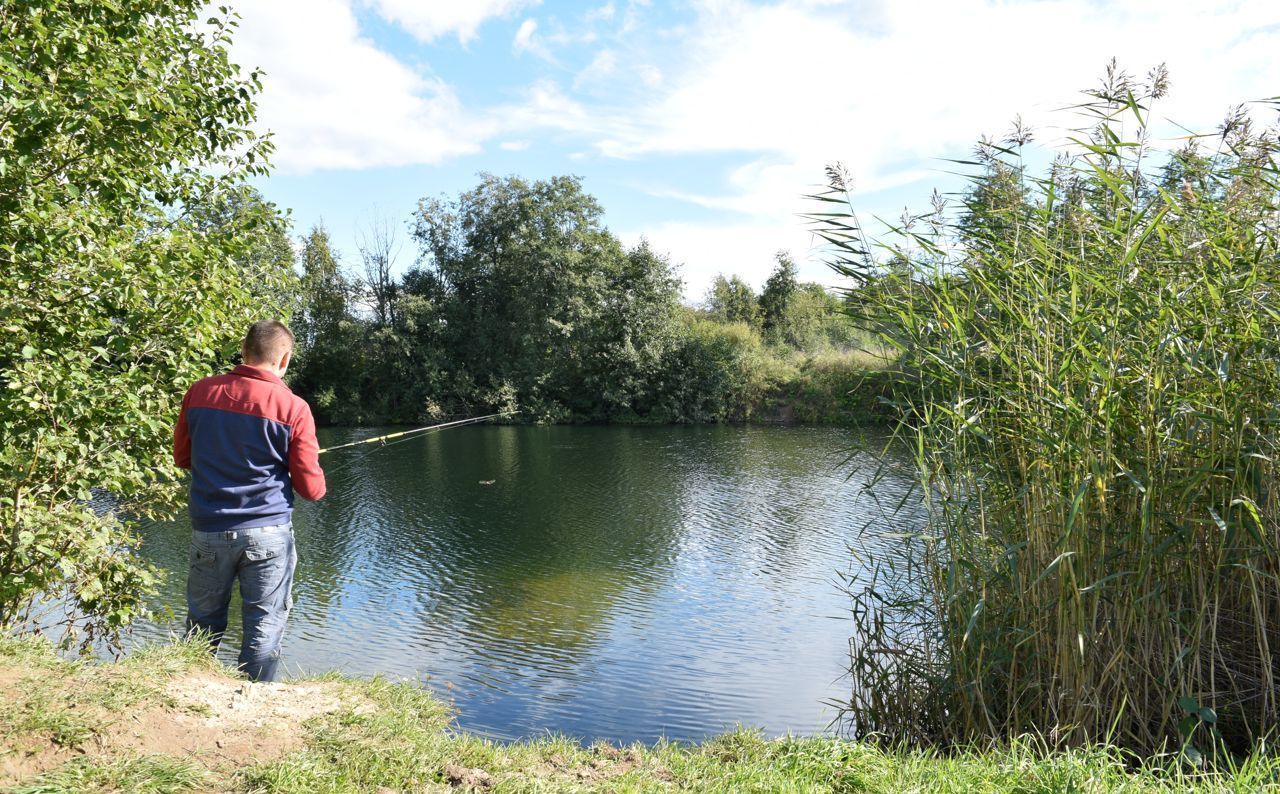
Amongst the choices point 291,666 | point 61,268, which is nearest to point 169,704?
point 61,268

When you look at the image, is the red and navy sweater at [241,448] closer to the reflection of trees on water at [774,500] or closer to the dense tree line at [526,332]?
the reflection of trees on water at [774,500]

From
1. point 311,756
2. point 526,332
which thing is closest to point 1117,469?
point 311,756

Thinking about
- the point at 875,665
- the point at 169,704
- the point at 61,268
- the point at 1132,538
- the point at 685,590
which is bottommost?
the point at 685,590

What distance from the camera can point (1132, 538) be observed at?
4.09 meters

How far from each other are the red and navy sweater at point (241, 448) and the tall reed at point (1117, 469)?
119 inches

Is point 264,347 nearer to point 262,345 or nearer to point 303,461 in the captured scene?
point 262,345

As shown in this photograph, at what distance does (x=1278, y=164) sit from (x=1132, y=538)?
199 centimetres

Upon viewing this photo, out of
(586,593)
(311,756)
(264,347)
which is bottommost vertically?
(586,593)

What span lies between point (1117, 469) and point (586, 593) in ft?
22.3

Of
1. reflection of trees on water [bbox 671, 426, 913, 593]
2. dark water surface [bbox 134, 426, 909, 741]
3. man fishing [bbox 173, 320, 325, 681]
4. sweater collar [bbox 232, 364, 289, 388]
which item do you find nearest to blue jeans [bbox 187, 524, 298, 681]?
man fishing [bbox 173, 320, 325, 681]

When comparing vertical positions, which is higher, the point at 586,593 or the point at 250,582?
the point at 250,582

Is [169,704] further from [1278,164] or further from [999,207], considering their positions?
[1278,164]

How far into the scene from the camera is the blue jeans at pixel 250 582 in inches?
148

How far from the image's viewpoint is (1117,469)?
4.13 m
